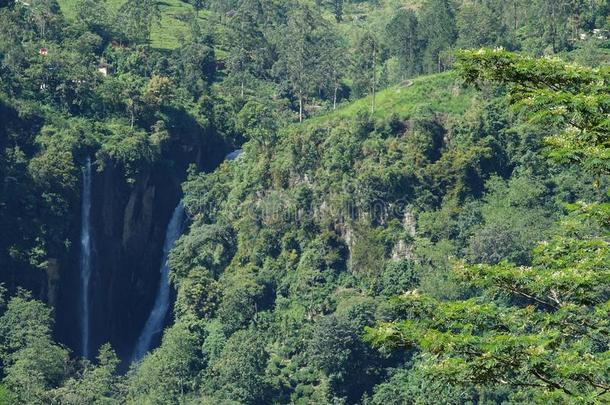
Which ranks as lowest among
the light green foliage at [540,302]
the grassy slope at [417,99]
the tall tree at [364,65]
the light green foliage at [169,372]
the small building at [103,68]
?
the light green foliage at [169,372]

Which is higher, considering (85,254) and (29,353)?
(85,254)

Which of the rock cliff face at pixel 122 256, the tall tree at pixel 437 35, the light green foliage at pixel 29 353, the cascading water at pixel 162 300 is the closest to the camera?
the light green foliage at pixel 29 353

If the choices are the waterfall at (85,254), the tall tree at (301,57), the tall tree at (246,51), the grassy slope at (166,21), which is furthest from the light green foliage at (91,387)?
the grassy slope at (166,21)

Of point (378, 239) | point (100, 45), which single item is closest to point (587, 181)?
point (378, 239)

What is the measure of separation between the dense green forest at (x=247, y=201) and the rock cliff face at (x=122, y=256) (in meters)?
0.11

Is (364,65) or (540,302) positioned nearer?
(540,302)

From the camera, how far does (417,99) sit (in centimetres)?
6438

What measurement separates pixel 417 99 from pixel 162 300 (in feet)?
54.6

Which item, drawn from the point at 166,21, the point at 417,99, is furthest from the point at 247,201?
the point at 166,21

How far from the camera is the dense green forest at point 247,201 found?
178 ft

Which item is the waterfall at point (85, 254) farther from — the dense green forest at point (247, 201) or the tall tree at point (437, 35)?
the tall tree at point (437, 35)

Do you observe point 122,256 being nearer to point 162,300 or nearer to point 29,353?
point 162,300

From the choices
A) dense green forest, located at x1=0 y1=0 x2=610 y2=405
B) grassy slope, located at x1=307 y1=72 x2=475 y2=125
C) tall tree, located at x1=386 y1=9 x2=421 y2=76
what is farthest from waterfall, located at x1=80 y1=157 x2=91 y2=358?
tall tree, located at x1=386 y1=9 x2=421 y2=76

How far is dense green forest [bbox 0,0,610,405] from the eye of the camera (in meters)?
54.2
